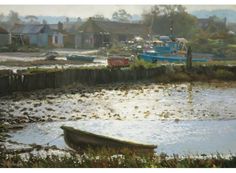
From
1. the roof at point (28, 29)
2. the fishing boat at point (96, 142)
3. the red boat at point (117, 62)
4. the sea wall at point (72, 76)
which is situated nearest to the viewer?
the fishing boat at point (96, 142)

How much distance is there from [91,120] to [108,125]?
0.17 metres

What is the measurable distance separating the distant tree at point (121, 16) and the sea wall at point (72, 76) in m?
0.52

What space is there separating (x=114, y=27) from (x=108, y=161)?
1.41 metres

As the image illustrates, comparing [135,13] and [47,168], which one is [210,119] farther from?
[47,168]

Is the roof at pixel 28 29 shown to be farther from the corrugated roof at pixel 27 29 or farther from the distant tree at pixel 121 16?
the distant tree at pixel 121 16

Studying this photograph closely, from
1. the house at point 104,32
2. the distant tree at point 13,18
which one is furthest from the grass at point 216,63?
the distant tree at point 13,18

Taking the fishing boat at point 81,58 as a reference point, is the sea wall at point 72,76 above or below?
below

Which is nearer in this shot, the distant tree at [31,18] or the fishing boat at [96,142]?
the fishing boat at [96,142]

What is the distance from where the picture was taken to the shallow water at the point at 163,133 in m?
4.42

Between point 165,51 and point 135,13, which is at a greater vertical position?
point 135,13

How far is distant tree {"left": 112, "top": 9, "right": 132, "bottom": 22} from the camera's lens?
4754mm

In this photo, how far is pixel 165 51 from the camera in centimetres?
501

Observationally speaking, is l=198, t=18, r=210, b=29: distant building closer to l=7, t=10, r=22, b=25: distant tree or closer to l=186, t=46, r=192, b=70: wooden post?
l=186, t=46, r=192, b=70: wooden post
